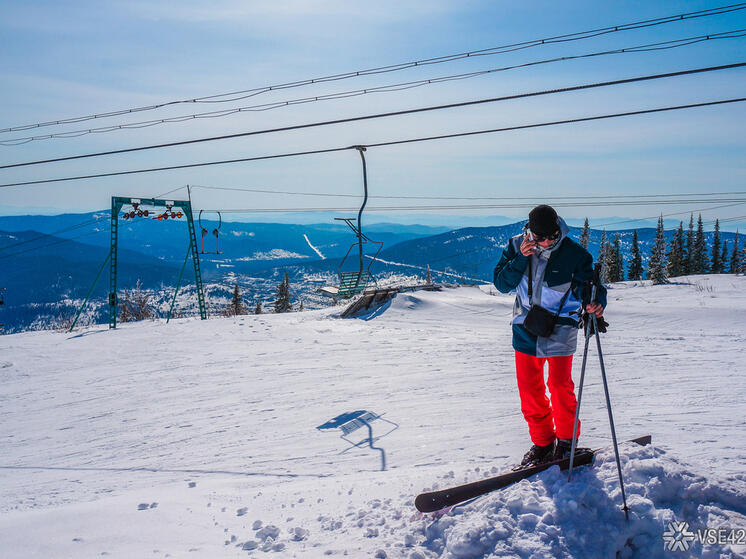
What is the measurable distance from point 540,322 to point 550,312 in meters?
0.13

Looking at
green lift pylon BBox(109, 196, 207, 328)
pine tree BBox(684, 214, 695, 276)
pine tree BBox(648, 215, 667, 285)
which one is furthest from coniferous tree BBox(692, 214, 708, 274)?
green lift pylon BBox(109, 196, 207, 328)

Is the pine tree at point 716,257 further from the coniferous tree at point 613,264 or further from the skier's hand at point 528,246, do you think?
→ the skier's hand at point 528,246

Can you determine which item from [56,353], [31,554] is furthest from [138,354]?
[31,554]

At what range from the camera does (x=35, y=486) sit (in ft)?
16.4

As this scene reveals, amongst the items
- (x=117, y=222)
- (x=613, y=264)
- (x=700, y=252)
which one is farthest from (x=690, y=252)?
(x=117, y=222)

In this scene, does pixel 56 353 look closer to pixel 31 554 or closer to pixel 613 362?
pixel 31 554

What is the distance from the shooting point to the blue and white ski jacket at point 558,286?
3.33 metres

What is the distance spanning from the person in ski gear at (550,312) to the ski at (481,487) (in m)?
0.13

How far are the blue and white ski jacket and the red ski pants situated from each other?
91 millimetres

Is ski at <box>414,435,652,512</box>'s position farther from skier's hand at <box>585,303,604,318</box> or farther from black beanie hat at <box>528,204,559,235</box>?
black beanie hat at <box>528,204,559,235</box>

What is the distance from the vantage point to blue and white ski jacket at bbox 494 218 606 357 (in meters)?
3.33

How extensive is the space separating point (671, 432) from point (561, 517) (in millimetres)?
3047

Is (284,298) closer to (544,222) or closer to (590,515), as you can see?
(544,222)

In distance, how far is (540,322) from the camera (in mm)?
3332
